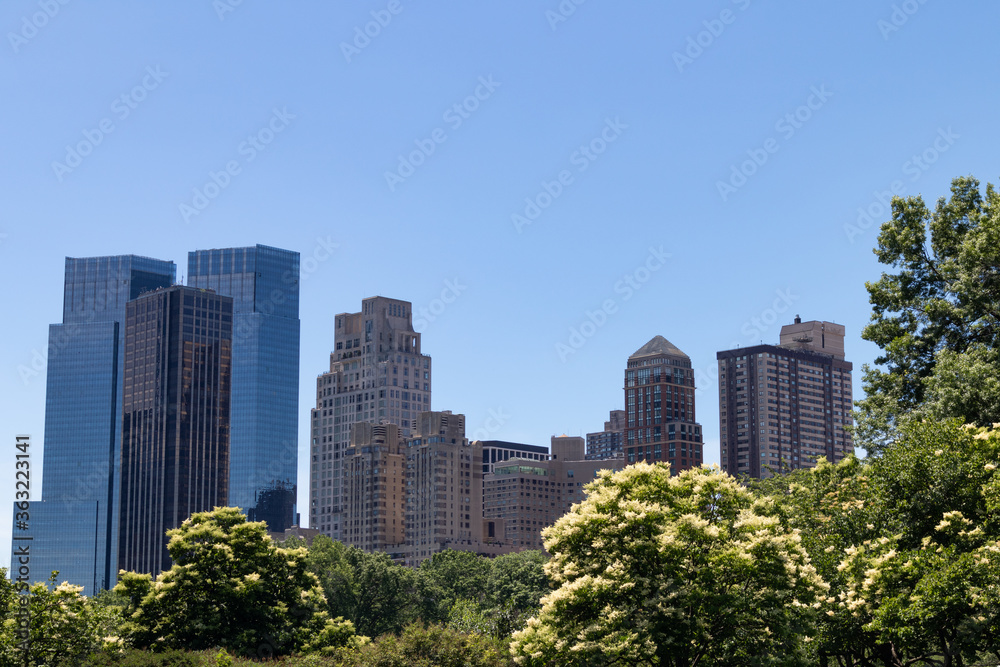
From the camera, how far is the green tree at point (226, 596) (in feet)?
170

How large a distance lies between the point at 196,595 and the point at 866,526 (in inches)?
1191

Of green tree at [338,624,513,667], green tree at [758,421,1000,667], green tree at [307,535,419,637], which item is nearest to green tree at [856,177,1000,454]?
green tree at [758,421,1000,667]

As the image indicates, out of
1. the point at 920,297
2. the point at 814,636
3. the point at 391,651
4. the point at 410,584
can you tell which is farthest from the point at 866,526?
the point at 410,584

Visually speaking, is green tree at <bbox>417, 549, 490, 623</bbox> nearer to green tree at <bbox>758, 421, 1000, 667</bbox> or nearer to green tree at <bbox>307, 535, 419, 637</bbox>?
green tree at <bbox>307, 535, 419, 637</bbox>

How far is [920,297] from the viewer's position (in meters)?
48.7

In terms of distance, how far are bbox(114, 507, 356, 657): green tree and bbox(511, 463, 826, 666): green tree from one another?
824 inches

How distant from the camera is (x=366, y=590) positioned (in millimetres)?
115125

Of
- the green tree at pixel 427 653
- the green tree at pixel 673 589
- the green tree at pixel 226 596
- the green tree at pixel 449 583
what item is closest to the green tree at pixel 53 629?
the green tree at pixel 427 653

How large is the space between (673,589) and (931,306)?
19426 millimetres

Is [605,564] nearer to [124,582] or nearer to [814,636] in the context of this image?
[814,636]

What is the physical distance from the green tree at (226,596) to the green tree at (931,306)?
27.8 meters

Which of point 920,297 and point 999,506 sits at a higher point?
point 920,297

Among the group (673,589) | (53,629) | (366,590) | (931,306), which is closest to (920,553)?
(673,589)

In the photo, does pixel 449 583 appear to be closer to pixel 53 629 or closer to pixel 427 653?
pixel 427 653
